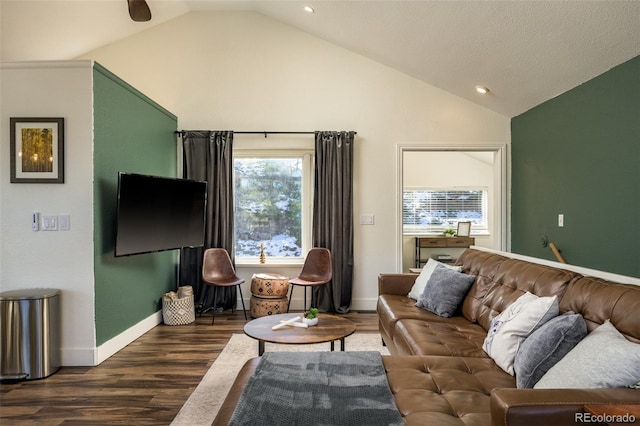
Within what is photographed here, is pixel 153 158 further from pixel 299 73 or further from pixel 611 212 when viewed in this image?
pixel 611 212

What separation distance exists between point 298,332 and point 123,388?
1305 mm

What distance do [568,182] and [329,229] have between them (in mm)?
2624

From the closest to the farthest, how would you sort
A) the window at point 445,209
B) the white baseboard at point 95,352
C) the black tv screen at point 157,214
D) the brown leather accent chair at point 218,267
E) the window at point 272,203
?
1. the white baseboard at point 95,352
2. the black tv screen at point 157,214
3. the brown leather accent chair at point 218,267
4. the window at point 272,203
5. the window at point 445,209

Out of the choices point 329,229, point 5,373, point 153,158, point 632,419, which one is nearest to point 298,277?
point 329,229

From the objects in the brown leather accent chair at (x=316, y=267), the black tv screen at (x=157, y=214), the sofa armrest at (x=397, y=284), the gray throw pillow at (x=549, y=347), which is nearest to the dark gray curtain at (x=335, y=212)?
the brown leather accent chair at (x=316, y=267)

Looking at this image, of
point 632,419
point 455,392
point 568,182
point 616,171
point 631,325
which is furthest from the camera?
point 568,182

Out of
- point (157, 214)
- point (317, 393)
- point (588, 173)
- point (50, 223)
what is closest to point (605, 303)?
point (317, 393)

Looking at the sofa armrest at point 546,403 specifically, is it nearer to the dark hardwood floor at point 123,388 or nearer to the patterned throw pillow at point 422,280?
the dark hardwood floor at point 123,388

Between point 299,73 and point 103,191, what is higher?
point 299,73

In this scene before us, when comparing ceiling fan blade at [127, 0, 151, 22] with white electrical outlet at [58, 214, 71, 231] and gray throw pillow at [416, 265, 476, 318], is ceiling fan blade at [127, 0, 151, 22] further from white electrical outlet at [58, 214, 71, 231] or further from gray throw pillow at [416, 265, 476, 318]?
gray throw pillow at [416, 265, 476, 318]

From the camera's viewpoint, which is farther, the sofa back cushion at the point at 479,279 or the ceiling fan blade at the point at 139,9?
the ceiling fan blade at the point at 139,9

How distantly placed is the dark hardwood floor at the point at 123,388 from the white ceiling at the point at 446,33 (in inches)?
135

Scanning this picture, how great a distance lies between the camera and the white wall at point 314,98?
17.2 ft

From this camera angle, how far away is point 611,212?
130 inches
